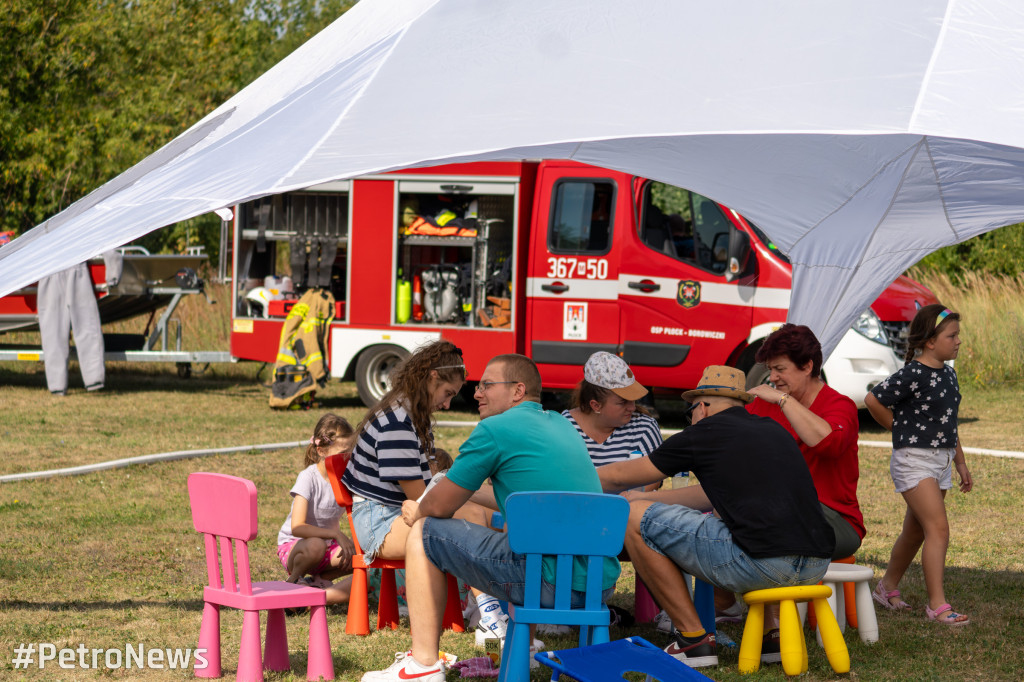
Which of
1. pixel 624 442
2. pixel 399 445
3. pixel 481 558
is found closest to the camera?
pixel 481 558

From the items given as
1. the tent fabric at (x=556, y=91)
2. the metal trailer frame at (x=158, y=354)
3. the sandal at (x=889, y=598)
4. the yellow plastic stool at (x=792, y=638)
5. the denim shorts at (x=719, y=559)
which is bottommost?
the sandal at (x=889, y=598)

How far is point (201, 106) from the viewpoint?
31.0m

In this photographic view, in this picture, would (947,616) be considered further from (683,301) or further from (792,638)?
(683,301)

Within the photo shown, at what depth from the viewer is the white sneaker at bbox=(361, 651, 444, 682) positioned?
4.35 metres

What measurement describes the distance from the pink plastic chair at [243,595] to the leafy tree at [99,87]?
20993 millimetres

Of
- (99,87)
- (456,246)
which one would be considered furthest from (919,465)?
(99,87)

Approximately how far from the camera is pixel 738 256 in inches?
457

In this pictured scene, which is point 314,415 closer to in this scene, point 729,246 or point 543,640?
point 729,246

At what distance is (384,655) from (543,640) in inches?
29.6

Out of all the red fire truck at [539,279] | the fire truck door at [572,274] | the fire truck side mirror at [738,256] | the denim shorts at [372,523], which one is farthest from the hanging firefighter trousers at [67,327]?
the denim shorts at [372,523]

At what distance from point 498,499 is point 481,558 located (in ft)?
0.89

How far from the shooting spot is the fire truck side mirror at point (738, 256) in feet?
38.0

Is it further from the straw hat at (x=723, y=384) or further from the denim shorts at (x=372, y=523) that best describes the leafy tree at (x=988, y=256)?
the denim shorts at (x=372, y=523)

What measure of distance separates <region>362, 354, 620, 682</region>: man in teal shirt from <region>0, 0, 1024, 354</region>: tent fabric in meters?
1.00
